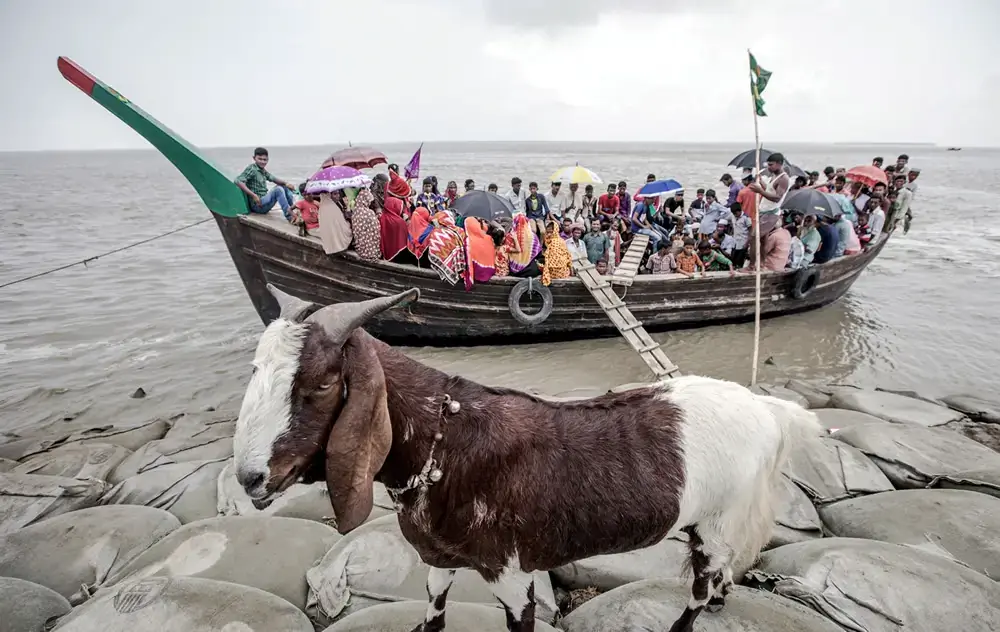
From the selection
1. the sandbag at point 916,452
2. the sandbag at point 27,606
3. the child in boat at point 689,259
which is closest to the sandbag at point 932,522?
the sandbag at point 916,452

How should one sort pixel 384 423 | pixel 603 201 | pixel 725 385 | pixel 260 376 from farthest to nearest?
pixel 603 201, pixel 725 385, pixel 384 423, pixel 260 376

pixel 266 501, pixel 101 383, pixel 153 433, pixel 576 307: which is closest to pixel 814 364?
pixel 576 307

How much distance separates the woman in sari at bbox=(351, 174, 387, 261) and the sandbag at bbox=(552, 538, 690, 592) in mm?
5544

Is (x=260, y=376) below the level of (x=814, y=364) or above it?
above

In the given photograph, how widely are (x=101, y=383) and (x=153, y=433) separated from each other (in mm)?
2852

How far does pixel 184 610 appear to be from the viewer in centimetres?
249

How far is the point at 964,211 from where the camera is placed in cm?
2659

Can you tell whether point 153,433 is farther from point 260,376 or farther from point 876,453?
point 876,453

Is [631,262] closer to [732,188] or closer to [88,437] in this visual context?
[732,188]

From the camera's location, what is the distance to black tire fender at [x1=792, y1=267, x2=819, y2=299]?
9500mm

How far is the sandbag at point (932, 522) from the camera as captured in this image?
3113 millimetres

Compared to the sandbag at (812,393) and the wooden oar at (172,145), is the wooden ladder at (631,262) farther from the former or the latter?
the wooden oar at (172,145)

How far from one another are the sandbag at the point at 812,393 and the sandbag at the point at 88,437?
26.7ft

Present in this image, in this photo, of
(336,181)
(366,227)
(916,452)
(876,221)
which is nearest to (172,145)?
(336,181)
